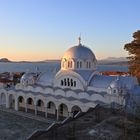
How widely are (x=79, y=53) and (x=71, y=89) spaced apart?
4258 mm

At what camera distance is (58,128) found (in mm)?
19938

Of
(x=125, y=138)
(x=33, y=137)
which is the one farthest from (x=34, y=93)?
(x=125, y=138)

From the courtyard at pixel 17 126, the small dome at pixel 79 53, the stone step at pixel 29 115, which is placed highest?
the small dome at pixel 79 53

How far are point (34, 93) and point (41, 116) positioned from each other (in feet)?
10.3

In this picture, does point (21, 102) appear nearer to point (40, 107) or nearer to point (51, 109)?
point (40, 107)

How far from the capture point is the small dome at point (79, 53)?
3322cm

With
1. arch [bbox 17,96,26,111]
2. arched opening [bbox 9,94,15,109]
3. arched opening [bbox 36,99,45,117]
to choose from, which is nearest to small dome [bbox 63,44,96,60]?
arched opening [bbox 36,99,45,117]

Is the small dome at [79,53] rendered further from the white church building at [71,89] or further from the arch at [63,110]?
the arch at [63,110]

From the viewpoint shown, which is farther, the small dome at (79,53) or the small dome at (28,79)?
the small dome at (28,79)

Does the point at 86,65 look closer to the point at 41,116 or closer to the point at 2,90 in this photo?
the point at 41,116

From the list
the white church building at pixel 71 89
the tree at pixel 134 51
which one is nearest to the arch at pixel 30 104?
the white church building at pixel 71 89

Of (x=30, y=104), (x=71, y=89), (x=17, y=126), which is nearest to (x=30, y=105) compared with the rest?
(x=30, y=104)

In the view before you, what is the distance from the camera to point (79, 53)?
1312 inches

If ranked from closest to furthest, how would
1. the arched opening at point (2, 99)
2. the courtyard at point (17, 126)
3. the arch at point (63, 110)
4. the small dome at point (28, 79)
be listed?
the courtyard at point (17, 126) → the arch at point (63, 110) → the small dome at point (28, 79) → the arched opening at point (2, 99)
